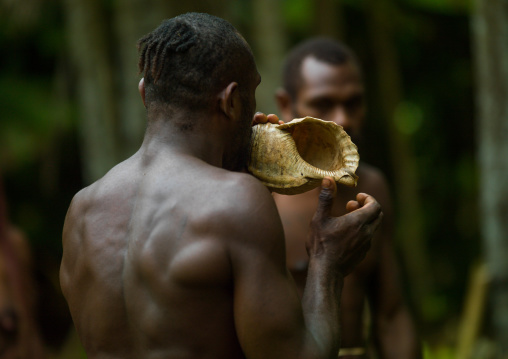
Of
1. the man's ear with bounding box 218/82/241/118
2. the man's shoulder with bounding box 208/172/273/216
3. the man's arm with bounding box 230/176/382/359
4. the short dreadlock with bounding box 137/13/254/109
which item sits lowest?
the man's arm with bounding box 230/176/382/359

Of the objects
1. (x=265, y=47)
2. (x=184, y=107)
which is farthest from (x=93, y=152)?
(x=184, y=107)

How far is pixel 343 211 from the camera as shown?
3906mm

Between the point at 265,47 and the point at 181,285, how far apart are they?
5447 millimetres

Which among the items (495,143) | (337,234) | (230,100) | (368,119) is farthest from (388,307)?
(368,119)

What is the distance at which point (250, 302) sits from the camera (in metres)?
2.15

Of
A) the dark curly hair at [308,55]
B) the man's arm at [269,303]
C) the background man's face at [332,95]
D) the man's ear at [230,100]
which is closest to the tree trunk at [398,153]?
the dark curly hair at [308,55]

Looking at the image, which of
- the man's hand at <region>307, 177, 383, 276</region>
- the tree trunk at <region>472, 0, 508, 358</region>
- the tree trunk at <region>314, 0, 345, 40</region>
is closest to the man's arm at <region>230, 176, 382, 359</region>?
the man's hand at <region>307, 177, 383, 276</region>

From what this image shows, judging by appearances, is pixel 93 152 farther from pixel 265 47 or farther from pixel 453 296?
pixel 453 296

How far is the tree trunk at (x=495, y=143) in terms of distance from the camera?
6.25m

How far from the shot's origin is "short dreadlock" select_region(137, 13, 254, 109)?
2.39 m

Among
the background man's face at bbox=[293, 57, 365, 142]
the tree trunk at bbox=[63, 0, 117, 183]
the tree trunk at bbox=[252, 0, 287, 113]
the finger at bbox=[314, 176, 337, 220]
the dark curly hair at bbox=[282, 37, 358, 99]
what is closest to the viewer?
the finger at bbox=[314, 176, 337, 220]

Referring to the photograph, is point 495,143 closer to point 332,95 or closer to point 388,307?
point 332,95

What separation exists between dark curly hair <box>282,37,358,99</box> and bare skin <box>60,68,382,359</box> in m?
1.98

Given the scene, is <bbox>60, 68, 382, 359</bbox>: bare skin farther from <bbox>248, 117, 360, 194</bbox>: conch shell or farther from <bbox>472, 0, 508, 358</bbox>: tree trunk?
<bbox>472, 0, 508, 358</bbox>: tree trunk
